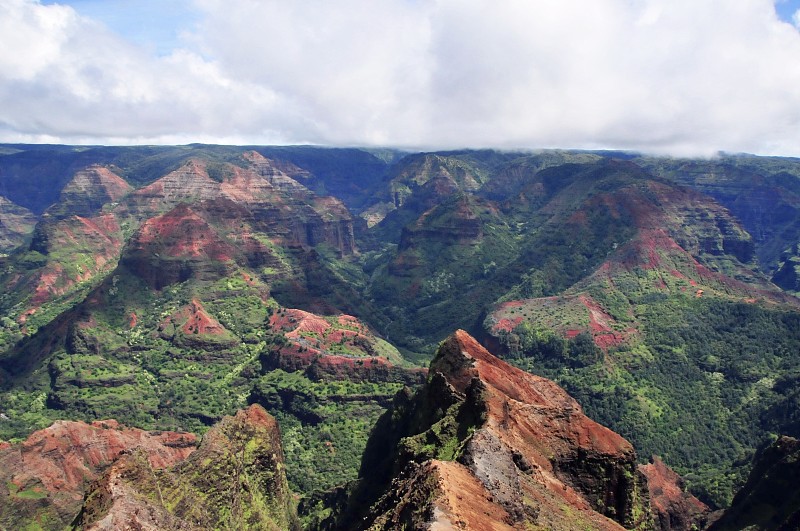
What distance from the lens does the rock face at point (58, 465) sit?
8675 cm

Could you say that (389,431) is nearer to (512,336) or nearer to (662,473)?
(662,473)

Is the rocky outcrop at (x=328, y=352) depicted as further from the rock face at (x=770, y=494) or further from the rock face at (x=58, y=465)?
the rock face at (x=770, y=494)

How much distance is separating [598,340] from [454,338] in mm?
97590

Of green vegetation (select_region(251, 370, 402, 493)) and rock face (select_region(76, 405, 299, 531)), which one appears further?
green vegetation (select_region(251, 370, 402, 493))

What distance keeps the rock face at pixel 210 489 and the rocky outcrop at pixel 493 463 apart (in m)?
16.1

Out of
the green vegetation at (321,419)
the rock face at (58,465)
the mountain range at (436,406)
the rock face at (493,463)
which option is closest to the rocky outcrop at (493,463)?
the rock face at (493,463)

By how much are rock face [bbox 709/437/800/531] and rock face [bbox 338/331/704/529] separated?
87.0ft

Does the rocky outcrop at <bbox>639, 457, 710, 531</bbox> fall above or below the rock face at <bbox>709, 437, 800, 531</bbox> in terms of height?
below

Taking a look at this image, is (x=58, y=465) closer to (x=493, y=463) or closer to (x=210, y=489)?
(x=210, y=489)

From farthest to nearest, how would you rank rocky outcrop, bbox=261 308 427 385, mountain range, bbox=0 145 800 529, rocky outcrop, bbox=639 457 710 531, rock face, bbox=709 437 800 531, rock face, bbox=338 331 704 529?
rocky outcrop, bbox=261 308 427 385 → rocky outcrop, bbox=639 457 710 531 → rock face, bbox=709 437 800 531 → mountain range, bbox=0 145 800 529 → rock face, bbox=338 331 704 529

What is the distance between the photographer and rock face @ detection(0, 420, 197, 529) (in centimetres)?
8675

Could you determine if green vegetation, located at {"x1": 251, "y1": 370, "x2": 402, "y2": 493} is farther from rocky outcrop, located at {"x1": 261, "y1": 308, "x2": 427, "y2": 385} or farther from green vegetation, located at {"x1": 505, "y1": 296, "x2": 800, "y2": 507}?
green vegetation, located at {"x1": 505, "y1": 296, "x2": 800, "y2": 507}

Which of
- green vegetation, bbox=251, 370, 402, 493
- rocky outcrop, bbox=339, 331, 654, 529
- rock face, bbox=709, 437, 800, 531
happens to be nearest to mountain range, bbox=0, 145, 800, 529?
rocky outcrop, bbox=339, 331, 654, 529

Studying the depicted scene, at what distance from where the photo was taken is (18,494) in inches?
3467
